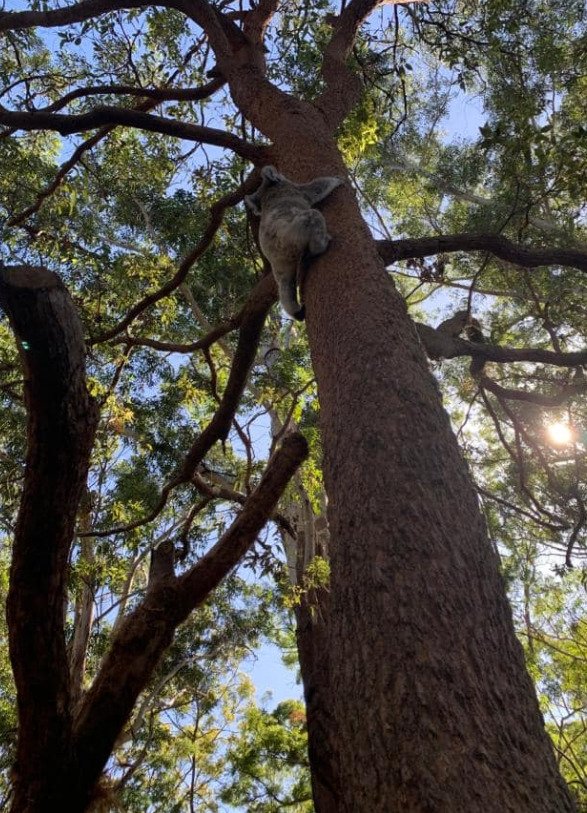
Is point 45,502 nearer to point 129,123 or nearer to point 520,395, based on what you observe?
point 129,123

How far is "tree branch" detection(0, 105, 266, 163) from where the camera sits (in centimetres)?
355

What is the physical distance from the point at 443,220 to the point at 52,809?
12.3m

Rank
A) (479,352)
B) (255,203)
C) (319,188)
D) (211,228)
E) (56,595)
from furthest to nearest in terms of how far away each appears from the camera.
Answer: (479,352) < (211,228) < (255,203) < (319,188) < (56,595)

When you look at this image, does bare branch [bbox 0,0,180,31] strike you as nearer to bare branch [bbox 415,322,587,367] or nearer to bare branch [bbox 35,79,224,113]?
bare branch [bbox 35,79,224,113]

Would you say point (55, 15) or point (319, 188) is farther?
point (55, 15)

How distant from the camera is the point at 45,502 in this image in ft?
6.03

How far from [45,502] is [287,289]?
193 cm

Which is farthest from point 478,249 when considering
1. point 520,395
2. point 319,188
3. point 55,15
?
point 55,15

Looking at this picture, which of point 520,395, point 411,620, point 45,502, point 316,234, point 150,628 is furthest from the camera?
point 520,395

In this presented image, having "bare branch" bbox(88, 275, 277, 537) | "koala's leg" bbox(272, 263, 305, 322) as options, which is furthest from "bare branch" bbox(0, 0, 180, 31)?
"koala's leg" bbox(272, 263, 305, 322)

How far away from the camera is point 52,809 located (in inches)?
83.0

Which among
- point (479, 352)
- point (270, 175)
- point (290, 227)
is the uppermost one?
point (479, 352)

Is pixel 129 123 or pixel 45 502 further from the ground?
pixel 129 123

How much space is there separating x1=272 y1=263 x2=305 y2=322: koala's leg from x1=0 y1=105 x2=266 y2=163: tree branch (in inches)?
39.7
